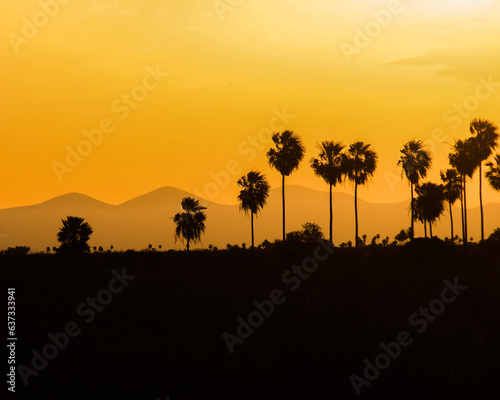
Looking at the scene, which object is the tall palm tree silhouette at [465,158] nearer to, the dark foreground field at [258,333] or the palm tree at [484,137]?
the palm tree at [484,137]

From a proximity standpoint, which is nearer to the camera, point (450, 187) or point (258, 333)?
point (258, 333)

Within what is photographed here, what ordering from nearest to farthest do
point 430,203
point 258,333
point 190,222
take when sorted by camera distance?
point 258,333 → point 190,222 → point 430,203

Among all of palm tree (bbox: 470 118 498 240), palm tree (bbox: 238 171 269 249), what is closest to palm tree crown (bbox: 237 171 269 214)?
palm tree (bbox: 238 171 269 249)

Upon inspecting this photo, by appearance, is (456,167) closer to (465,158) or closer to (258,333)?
(465,158)

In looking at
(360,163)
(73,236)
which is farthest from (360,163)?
(73,236)

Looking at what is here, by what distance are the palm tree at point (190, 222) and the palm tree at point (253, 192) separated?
6327 millimetres

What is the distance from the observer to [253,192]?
288 feet

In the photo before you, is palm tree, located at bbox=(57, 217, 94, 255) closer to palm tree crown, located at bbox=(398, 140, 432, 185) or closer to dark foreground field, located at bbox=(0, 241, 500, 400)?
dark foreground field, located at bbox=(0, 241, 500, 400)

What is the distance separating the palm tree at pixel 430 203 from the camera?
9738 centimetres

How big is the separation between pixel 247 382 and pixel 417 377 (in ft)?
24.8

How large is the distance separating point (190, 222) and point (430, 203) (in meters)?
33.6

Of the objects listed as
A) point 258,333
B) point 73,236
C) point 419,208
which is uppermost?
point 419,208

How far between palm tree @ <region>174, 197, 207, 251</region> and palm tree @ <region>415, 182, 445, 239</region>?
30.6 metres

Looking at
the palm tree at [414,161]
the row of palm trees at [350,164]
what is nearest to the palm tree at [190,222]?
the row of palm trees at [350,164]
